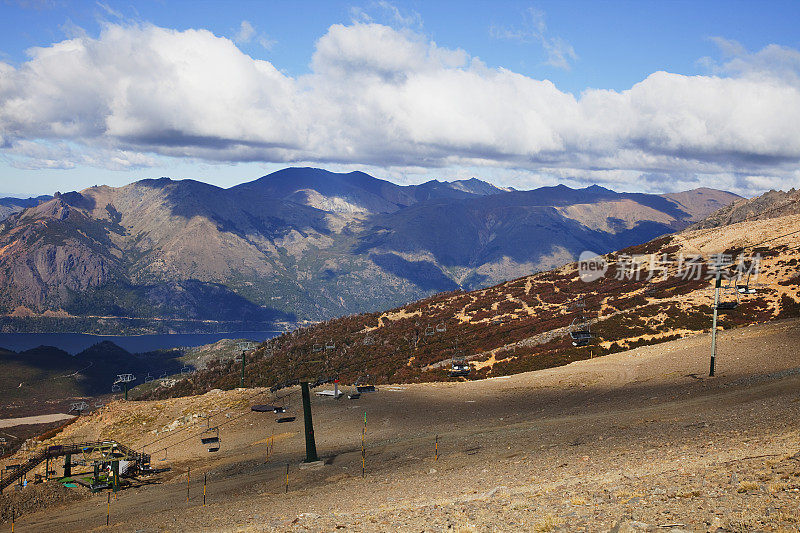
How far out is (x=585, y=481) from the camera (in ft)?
88.9

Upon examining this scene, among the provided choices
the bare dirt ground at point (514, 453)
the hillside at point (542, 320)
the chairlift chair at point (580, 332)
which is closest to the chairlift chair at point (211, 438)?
the bare dirt ground at point (514, 453)

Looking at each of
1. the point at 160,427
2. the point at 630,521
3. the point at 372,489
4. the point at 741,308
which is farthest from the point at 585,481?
the point at 741,308

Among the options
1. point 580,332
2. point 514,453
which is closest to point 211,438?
point 514,453

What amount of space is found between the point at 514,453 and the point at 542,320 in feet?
193

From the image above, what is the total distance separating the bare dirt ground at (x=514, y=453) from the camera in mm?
21984

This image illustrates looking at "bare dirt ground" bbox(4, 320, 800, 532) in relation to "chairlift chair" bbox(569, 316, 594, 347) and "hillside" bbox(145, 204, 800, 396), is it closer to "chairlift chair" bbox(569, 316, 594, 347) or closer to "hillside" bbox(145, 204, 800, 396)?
"chairlift chair" bbox(569, 316, 594, 347)

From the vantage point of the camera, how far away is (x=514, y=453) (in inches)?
1400

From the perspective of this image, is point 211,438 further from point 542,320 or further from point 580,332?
point 542,320

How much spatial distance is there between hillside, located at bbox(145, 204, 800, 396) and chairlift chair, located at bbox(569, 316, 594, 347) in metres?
0.85

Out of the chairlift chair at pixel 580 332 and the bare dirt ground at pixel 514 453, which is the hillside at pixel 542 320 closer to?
the chairlift chair at pixel 580 332

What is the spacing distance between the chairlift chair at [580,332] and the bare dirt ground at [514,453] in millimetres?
8517

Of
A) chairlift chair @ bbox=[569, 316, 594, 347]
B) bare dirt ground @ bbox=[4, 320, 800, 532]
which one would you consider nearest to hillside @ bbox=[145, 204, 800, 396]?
chairlift chair @ bbox=[569, 316, 594, 347]

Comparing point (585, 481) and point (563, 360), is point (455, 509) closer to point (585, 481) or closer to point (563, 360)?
point (585, 481)

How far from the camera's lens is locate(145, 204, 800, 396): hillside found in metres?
73.5
